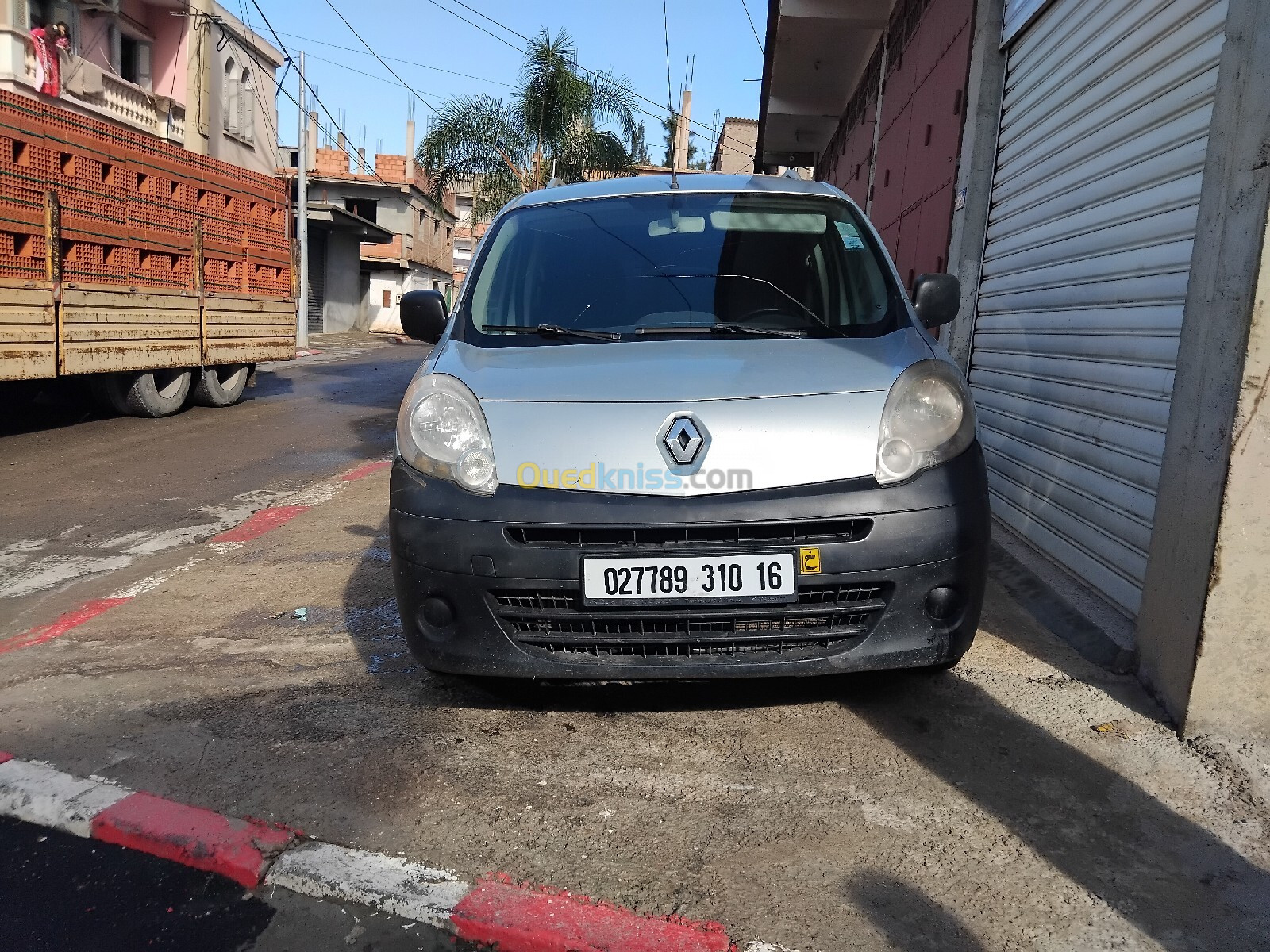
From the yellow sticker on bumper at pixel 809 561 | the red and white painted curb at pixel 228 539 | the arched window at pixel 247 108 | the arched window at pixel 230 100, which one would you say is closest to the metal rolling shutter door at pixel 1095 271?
the yellow sticker on bumper at pixel 809 561

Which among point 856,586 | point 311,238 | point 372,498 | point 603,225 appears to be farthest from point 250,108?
point 856,586

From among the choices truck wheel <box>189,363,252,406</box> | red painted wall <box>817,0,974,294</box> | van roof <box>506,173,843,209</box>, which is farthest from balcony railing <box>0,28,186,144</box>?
van roof <box>506,173,843,209</box>

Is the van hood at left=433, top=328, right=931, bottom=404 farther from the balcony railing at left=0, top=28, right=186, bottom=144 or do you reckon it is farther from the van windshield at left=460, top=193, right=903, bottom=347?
the balcony railing at left=0, top=28, right=186, bottom=144

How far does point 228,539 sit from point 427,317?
8.18ft

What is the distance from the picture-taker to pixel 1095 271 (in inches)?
164

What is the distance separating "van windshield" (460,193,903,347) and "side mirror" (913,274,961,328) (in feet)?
0.48

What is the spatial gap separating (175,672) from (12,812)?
980 mm

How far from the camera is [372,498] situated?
646 centimetres

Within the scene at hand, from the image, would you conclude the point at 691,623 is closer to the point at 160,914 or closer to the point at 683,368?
the point at 683,368

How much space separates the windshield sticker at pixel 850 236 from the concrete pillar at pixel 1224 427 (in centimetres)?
110

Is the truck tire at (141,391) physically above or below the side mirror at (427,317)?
below

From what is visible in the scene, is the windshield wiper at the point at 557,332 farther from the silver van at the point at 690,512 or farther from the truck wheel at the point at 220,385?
the truck wheel at the point at 220,385

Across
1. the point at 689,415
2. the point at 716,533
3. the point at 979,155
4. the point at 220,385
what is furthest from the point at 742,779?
the point at 220,385

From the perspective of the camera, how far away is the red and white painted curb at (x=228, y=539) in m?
3.88
